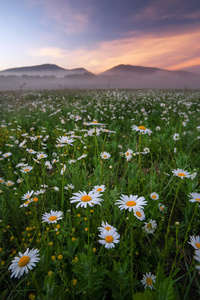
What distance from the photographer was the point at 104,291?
3.81 ft

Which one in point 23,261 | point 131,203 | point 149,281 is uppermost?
point 131,203

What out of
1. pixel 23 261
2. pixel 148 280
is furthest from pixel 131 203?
pixel 23 261

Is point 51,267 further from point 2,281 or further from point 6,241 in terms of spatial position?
point 6,241

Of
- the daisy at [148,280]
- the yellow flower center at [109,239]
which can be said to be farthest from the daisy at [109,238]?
the daisy at [148,280]

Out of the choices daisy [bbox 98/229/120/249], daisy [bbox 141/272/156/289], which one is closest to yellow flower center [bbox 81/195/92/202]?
daisy [bbox 98/229/120/249]

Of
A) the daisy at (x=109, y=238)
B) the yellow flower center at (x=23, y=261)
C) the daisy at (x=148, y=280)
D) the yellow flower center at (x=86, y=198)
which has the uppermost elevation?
the yellow flower center at (x=86, y=198)

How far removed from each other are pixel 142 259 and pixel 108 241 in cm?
55

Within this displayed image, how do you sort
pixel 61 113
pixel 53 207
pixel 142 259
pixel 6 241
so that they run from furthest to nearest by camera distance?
pixel 61 113 → pixel 53 207 → pixel 6 241 → pixel 142 259

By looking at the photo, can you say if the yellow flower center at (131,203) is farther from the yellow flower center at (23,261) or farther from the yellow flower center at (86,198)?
the yellow flower center at (23,261)

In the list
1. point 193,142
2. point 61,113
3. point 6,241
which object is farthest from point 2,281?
point 61,113

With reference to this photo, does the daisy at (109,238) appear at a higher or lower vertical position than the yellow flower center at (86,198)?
lower

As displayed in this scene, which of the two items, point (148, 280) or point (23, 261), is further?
point (148, 280)

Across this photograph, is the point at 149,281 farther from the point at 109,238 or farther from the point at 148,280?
the point at 109,238

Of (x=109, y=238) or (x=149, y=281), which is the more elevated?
(x=109, y=238)
